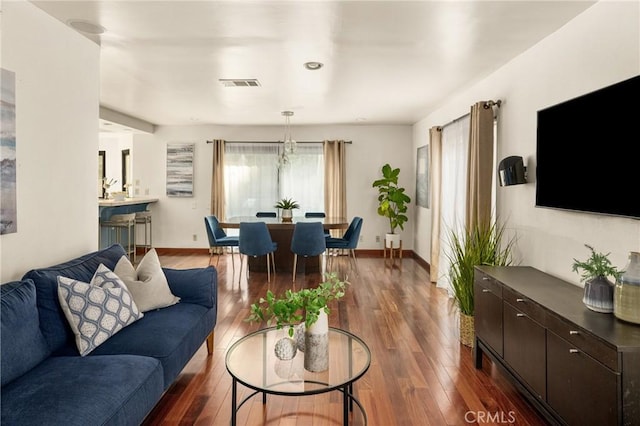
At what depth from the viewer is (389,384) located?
263 cm

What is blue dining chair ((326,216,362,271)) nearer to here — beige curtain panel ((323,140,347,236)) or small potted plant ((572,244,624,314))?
beige curtain panel ((323,140,347,236))

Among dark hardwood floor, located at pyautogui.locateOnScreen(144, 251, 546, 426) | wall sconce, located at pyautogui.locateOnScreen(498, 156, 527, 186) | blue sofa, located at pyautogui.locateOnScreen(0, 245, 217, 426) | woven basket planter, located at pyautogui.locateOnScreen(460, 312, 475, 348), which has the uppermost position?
wall sconce, located at pyautogui.locateOnScreen(498, 156, 527, 186)

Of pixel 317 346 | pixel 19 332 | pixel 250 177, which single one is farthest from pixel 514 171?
pixel 250 177

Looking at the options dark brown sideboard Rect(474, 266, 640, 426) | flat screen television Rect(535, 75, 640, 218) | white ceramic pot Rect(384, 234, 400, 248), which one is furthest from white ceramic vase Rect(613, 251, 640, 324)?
white ceramic pot Rect(384, 234, 400, 248)

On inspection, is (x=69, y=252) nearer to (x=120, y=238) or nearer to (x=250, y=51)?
(x=250, y=51)

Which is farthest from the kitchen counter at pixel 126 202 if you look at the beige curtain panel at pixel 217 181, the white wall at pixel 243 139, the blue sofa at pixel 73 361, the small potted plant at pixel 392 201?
the small potted plant at pixel 392 201

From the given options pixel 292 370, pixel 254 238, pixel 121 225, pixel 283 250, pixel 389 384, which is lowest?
pixel 389 384

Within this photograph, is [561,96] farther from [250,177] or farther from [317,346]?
[250,177]

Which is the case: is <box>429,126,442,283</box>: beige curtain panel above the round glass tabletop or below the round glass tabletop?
above

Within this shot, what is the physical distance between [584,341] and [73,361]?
238 centimetres

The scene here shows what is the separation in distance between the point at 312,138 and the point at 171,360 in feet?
19.4

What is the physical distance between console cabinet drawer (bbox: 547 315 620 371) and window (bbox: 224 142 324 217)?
5.77 m

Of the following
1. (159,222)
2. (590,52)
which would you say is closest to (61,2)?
(590,52)

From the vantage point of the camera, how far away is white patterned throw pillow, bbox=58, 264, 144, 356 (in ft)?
6.91
